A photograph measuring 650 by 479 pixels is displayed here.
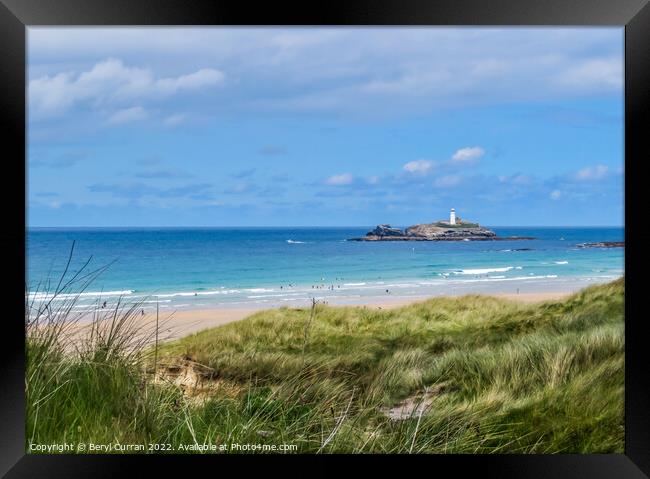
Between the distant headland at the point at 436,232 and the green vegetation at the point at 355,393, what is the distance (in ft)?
11.2

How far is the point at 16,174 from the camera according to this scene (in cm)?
209

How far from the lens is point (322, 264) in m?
8.21

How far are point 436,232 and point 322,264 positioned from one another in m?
1.69

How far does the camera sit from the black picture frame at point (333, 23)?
2.03 meters

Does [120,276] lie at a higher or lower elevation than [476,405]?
higher

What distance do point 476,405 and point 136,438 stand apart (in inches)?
65.1

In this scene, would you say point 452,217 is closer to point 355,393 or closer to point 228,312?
point 228,312

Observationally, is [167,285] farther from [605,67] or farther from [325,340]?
[605,67]

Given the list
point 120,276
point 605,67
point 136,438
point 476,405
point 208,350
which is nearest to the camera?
point 136,438

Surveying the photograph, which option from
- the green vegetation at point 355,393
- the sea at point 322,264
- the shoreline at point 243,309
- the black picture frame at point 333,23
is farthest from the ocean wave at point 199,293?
the black picture frame at point 333,23

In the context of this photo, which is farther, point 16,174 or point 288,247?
point 288,247

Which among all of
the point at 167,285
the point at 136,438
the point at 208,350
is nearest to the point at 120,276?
the point at 167,285

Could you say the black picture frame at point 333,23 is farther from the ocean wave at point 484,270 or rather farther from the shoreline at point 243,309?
the ocean wave at point 484,270

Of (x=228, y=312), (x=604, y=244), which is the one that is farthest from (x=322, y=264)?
(x=604, y=244)
